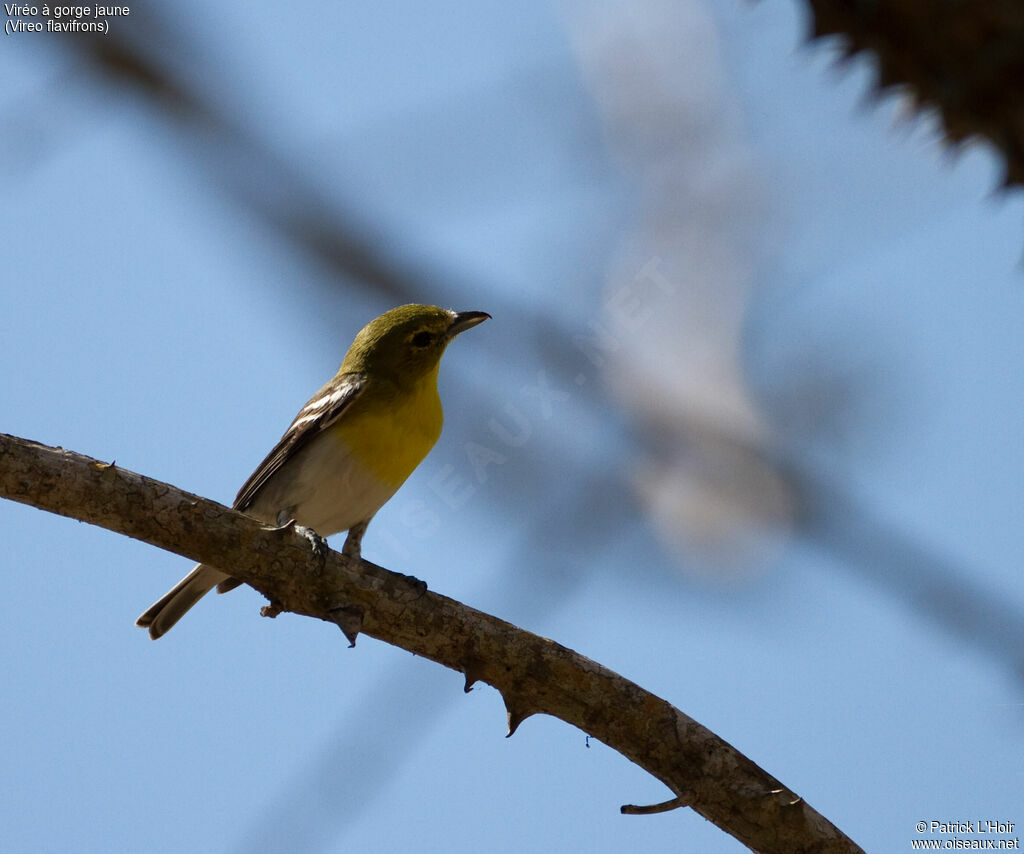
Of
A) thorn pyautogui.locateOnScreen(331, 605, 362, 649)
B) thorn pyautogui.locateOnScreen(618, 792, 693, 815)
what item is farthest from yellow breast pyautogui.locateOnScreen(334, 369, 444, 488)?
thorn pyautogui.locateOnScreen(618, 792, 693, 815)

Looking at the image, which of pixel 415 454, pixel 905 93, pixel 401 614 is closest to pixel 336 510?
pixel 415 454

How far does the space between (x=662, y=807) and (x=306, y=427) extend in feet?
10.6

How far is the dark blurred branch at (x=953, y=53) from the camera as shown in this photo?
8.31 ft

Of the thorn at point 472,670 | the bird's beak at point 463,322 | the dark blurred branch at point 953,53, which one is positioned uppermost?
the bird's beak at point 463,322

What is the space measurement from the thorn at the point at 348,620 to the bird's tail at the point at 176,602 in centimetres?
214

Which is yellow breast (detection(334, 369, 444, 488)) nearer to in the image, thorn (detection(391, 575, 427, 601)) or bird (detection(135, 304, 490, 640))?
bird (detection(135, 304, 490, 640))

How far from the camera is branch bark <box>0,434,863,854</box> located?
3523 millimetres

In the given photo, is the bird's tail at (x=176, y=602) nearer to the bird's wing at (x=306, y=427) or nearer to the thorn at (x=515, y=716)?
the bird's wing at (x=306, y=427)

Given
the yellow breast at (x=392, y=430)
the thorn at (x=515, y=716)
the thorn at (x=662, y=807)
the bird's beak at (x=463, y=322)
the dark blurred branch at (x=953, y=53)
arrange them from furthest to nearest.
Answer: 1. the bird's beak at (x=463, y=322)
2. the yellow breast at (x=392, y=430)
3. the thorn at (x=515, y=716)
4. the thorn at (x=662, y=807)
5. the dark blurred branch at (x=953, y=53)

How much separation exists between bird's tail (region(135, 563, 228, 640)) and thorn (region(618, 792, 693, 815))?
3.06 metres

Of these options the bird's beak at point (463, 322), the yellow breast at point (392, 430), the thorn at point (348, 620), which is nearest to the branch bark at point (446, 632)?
the thorn at point (348, 620)

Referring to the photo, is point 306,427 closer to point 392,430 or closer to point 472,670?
point 392,430

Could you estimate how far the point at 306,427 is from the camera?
591cm

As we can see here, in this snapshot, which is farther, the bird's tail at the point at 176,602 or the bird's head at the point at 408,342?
the bird's head at the point at 408,342
